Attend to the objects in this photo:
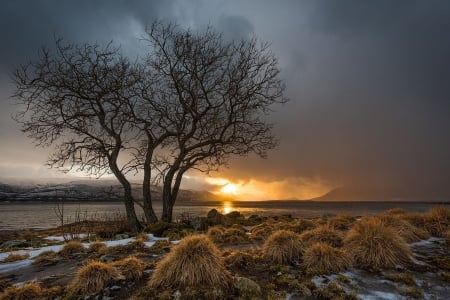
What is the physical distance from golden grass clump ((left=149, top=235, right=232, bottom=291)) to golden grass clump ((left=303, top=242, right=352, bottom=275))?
2.04 metres

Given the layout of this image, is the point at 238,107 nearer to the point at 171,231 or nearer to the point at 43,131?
the point at 171,231

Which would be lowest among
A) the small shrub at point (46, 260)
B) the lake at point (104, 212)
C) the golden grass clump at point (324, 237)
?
the lake at point (104, 212)

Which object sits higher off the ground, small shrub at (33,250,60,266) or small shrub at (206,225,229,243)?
small shrub at (206,225,229,243)

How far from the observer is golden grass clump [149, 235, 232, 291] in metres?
5.80

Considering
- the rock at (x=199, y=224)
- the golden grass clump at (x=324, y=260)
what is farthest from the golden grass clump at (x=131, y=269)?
the rock at (x=199, y=224)

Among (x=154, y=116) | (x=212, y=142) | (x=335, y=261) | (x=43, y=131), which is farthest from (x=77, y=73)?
(x=335, y=261)

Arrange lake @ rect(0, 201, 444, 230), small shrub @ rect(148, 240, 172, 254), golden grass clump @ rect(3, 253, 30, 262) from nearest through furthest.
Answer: golden grass clump @ rect(3, 253, 30, 262)
small shrub @ rect(148, 240, 172, 254)
lake @ rect(0, 201, 444, 230)

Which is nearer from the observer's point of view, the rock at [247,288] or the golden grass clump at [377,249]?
the rock at [247,288]

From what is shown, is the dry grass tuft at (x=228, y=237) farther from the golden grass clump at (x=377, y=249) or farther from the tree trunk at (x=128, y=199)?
the tree trunk at (x=128, y=199)

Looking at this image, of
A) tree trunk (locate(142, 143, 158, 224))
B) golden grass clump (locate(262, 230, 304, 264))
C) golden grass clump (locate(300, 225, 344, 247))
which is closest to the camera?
golden grass clump (locate(262, 230, 304, 264))

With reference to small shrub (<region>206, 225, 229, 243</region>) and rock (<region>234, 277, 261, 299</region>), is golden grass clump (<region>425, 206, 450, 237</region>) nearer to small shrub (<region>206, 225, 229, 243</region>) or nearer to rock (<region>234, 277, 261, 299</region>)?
small shrub (<region>206, 225, 229, 243</region>)

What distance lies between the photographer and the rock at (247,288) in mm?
5513

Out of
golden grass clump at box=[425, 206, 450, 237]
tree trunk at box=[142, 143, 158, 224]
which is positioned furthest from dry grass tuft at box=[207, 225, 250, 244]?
golden grass clump at box=[425, 206, 450, 237]

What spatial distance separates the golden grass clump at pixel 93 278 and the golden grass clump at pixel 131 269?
0.80 ft
